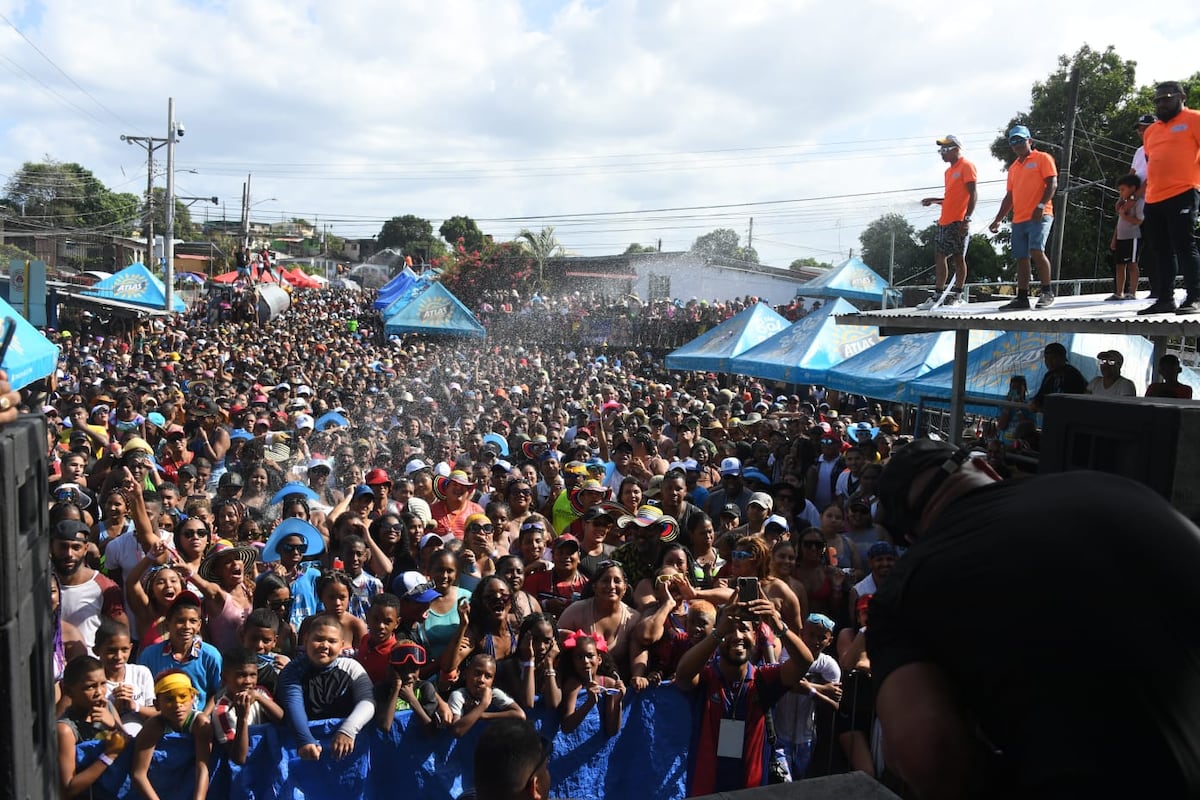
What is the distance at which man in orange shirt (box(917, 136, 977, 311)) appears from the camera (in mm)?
8078

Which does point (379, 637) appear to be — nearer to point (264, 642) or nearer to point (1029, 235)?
point (264, 642)

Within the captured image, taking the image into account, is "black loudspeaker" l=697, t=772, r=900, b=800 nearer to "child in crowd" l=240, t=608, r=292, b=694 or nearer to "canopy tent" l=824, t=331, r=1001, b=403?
"child in crowd" l=240, t=608, r=292, b=694

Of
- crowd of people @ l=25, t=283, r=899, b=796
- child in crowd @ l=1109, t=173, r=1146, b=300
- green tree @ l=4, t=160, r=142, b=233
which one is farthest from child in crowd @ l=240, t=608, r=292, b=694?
green tree @ l=4, t=160, r=142, b=233

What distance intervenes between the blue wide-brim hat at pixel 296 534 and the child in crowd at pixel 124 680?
1.52 m

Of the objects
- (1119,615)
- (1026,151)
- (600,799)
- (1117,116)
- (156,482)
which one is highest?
(1117,116)

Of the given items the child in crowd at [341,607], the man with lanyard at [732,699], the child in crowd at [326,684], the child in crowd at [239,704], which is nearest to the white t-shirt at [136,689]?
the child in crowd at [239,704]

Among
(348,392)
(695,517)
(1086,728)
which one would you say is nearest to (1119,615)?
(1086,728)

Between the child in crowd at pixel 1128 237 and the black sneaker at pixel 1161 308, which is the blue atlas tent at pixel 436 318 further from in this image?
the black sneaker at pixel 1161 308

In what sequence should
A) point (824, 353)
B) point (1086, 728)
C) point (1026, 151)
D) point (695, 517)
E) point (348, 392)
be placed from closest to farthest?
1. point (1086, 728)
2. point (695, 517)
3. point (1026, 151)
4. point (824, 353)
5. point (348, 392)

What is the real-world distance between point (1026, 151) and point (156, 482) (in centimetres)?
749

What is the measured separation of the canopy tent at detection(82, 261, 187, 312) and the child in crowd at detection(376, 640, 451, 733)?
974 inches

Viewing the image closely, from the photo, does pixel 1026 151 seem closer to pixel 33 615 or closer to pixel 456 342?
pixel 33 615

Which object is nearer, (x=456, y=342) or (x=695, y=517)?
(x=695, y=517)

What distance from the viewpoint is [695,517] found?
6289 millimetres
